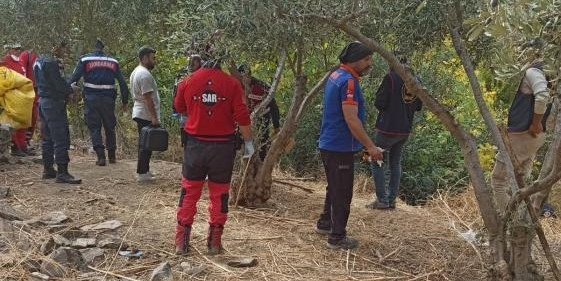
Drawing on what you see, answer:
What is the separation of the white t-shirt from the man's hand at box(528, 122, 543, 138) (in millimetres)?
4405

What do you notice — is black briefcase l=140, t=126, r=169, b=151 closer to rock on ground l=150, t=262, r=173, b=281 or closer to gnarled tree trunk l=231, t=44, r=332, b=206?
gnarled tree trunk l=231, t=44, r=332, b=206

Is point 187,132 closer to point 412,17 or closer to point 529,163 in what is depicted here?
point 412,17

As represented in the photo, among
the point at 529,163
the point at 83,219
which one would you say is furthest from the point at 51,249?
the point at 529,163

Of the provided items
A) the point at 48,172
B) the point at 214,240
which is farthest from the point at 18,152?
the point at 214,240

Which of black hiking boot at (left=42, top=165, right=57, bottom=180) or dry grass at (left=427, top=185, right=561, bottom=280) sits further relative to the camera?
black hiking boot at (left=42, top=165, right=57, bottom=180)

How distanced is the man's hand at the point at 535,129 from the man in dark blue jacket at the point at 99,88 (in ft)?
17.0

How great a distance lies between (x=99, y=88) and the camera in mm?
8539

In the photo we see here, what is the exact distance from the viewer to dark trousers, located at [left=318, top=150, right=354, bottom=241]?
5477 mm

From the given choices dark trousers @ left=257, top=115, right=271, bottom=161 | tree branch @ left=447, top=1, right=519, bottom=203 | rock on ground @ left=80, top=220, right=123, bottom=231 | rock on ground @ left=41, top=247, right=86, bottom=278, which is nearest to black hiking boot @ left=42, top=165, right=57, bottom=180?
rock on ground @ left=80, top=220, right=123, bottom=231

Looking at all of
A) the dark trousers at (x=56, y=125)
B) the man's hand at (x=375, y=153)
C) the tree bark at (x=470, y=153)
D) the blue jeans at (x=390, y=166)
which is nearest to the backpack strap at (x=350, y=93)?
the man's hand at (x=375, y=153)

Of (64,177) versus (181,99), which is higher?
(181,99)

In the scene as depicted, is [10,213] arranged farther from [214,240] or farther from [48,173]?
[214,240]

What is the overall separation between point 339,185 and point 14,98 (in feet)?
18.3

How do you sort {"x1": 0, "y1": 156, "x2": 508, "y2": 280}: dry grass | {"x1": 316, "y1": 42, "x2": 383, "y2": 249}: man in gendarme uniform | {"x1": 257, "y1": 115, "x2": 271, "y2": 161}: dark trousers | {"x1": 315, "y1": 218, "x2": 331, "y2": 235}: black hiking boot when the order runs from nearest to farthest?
1. {"x1": 0, "y1": 156, "x2": 508, "y2": 280}: dry grass
2. {"x1": 316, "y1": 42, "x2": 383, "y2": 249}: man in gendarme uniform
3. {"x1": 315, "y1": 218, "x2": 331, "y2": 235}: black hiking boot
4. {"x1": 257, "y1": 115, "x2": 271, "y2": 161}: dark trousers
